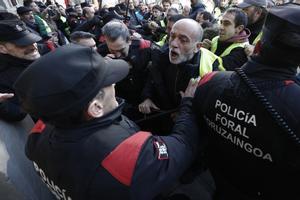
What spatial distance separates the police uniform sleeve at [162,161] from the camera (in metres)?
1.15

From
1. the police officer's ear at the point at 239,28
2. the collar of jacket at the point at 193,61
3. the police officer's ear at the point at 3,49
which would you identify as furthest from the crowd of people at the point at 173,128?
the police officer's ear at the point at 239,28

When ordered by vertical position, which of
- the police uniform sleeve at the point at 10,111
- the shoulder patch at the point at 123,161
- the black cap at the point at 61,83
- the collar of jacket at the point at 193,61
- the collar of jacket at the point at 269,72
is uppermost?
the black cap at the point at 61,83

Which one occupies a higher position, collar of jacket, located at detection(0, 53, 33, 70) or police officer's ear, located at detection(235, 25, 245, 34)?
collar of jacket, located at detection(0, 53, 33, 70)

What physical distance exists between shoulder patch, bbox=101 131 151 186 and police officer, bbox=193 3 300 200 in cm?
57

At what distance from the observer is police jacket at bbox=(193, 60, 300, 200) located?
126 centimetres

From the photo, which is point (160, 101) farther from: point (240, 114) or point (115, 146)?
point (115, 146)

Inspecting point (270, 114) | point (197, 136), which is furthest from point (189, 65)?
point (270, 114)

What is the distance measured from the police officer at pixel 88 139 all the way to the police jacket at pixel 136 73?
1.76m

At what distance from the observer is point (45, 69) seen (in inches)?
43.5

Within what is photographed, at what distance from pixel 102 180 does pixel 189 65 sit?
1.48 metres

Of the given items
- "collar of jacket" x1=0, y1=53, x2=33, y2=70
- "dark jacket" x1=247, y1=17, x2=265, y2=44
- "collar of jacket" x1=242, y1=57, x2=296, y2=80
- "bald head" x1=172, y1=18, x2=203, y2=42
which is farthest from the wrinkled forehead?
"dark jacket" x1=247, y1=17, x2=265, y2=44

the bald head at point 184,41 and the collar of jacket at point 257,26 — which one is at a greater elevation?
the bald head at point 184,41

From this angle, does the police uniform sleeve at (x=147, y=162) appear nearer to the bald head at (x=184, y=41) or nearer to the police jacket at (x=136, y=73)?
the bald head at (x=184, y=41)

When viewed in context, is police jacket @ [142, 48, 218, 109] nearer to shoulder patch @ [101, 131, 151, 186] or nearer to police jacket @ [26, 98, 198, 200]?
police jacket @ [26, 98, 198, 200]
